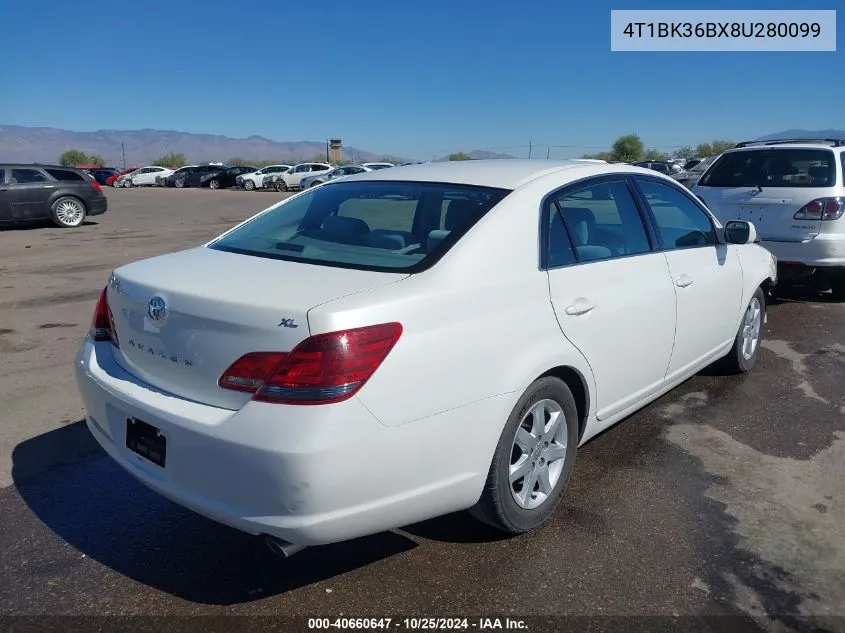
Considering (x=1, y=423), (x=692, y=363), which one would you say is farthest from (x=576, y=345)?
(x=1, y=423)

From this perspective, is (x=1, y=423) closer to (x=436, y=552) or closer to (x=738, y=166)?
(x=436, y=552)

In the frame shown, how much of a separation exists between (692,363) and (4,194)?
16456 mm

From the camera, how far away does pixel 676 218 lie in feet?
14.1

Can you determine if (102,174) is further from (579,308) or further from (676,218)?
(579,308)

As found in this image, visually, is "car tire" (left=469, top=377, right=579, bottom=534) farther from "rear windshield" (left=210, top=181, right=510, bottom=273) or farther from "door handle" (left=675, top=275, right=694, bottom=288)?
"door handle" (left=675, top=275, right=694, bottom=288)

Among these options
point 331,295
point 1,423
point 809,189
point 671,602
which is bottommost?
Answer: point 671,602

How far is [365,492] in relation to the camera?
2.37 metres

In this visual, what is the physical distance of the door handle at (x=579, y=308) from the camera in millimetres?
3083

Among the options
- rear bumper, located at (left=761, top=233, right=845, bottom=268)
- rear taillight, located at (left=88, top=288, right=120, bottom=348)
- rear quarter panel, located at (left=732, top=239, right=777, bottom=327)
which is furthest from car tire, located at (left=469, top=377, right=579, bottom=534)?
rear bumper, located at (left=761, top=233, right=845, bottom=268)

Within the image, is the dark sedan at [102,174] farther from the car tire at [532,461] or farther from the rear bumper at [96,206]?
the car tire at [532,461]

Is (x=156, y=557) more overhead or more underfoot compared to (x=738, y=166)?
more underfoot

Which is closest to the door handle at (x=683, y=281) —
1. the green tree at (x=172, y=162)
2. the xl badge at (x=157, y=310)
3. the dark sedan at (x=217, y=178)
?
the xl badge at (x=157, y=310)

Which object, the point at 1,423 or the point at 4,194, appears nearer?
the point at 1,423

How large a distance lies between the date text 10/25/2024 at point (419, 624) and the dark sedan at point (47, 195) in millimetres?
16655
